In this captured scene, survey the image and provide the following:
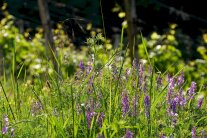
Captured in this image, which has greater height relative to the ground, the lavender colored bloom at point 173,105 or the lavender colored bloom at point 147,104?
the lavender colored bloom at point 147,104

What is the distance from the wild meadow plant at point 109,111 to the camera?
105 inches

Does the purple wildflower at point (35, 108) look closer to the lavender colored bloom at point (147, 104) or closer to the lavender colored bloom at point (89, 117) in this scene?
the lavender colored bloom at point (89, 117)

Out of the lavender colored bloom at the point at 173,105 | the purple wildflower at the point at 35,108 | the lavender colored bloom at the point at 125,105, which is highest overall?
the lavender colored bloom at the point at 125,105

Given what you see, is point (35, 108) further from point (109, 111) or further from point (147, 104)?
point (147, 104)

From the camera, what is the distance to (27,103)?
344cm

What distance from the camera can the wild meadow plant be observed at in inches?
105

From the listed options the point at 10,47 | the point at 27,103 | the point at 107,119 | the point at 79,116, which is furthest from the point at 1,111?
the point at 10,47

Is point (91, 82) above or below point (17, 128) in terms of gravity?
above

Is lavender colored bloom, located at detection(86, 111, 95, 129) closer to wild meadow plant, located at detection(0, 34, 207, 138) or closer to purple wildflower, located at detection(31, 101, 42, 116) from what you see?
wild meadow plant, located at detection(0, 34, 207, 138)

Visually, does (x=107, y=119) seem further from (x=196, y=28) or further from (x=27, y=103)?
(x=196, y=28)

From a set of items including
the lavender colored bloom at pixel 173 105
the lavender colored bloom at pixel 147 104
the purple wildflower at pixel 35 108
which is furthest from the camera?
the purple wildflower at pixel 35 108

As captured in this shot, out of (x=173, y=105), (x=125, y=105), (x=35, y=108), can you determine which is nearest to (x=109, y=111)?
(x=125, y=105)

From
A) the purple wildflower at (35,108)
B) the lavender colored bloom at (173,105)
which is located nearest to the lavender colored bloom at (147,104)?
the lavender colored bloom at (173,105)

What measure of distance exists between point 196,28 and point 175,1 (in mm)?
938
